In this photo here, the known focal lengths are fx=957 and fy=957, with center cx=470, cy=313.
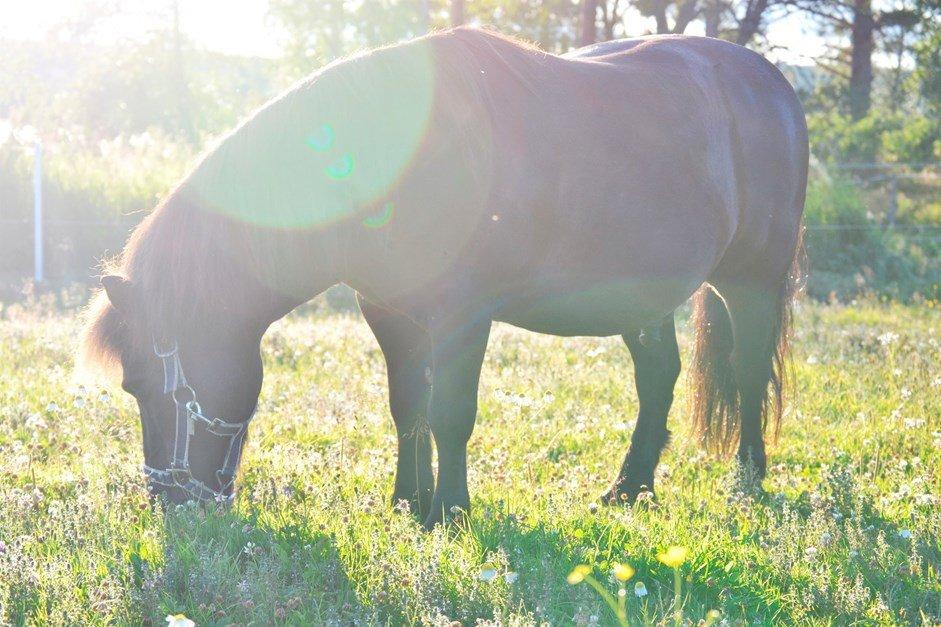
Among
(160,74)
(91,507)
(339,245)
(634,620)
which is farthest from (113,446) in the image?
(160,74)

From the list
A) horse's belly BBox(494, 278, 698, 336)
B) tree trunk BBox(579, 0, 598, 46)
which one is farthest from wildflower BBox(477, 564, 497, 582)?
tree trunk BBox(579, 0, 598, 46)

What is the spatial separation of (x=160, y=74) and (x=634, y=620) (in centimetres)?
3471

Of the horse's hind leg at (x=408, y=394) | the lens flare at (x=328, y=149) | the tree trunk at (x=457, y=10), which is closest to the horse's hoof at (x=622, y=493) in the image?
the horse's hind leg at (x=408, y=394)

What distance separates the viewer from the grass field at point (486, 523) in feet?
9.08

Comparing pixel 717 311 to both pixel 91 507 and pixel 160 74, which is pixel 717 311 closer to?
pixel 91 507

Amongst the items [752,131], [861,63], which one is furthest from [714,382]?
[861,63]

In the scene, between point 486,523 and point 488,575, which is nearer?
point 488,575

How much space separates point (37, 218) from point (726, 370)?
39.8 feet

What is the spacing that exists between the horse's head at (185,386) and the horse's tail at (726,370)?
268 cm

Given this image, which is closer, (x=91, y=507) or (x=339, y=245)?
(x=91, y=507)

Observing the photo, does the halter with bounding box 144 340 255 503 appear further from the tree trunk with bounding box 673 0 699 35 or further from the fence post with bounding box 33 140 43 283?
the tree trunk with bounding box 673 0 699 35

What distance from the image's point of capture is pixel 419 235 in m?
3.59

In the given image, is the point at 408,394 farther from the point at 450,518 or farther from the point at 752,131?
the point at 752,131

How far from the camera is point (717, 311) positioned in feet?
17.9
